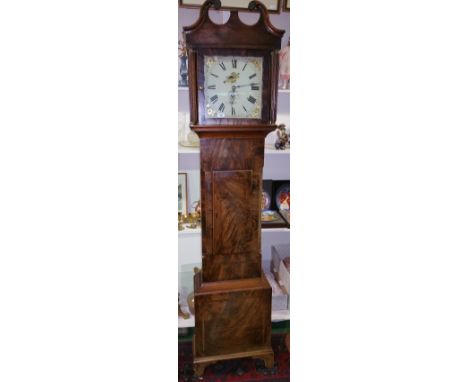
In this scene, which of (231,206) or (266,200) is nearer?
(231,206)

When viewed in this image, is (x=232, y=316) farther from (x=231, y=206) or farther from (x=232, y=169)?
(x=232, y=169)

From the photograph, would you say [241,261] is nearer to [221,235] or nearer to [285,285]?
[221,235]

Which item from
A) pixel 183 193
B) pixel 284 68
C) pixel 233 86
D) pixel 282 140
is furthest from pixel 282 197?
pixel 233 86

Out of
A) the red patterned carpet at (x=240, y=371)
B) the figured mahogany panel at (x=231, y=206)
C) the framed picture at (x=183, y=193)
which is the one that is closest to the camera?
the figured mahogany panel at (x=231, y=206)

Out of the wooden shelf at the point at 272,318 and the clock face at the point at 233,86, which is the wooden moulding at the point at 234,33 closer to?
the clock face at the point at 233,86

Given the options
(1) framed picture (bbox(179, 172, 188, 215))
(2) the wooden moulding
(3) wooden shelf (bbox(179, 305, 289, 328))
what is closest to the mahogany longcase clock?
(2) the wooden moulding

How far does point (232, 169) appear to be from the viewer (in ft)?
4.50

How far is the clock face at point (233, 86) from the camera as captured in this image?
126 centimetres

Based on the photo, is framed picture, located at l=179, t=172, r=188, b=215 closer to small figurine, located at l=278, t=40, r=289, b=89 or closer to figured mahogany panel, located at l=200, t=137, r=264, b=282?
figured mahogany panel, located at l=200, t=137, r=264, b=282

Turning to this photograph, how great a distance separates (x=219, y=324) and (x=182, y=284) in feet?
1.63

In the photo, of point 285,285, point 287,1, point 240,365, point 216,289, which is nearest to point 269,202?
point 285,285

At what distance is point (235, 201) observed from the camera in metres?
1.40

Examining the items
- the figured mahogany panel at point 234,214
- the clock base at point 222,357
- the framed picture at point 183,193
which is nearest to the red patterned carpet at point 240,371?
the clock base at point 222,357

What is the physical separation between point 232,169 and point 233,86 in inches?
12.1
